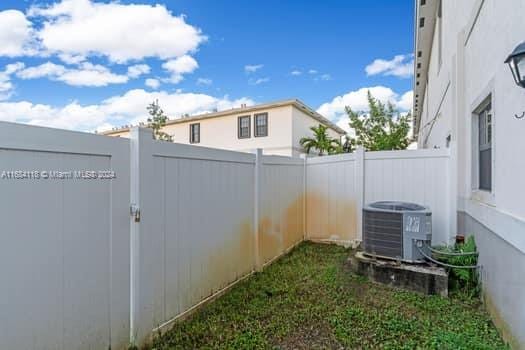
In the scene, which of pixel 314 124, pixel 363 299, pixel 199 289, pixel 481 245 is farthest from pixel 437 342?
pixel 314 124

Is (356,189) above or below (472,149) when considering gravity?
below

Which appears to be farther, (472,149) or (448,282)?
(472,149)

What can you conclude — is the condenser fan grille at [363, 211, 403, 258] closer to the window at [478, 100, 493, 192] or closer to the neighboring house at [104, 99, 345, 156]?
the window at [478, 100, 493, 192]

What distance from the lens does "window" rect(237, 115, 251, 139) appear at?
685 inches

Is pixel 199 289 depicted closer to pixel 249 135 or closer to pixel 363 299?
pixel 363 299

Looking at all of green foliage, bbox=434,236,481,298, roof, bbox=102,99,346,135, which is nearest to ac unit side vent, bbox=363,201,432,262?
green foliage, bbox=434,236,481,298

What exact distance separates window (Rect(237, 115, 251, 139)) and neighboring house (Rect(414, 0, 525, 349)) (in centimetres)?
1250

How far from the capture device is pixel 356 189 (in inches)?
249

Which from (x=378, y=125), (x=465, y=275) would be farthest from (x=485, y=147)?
(x=378, y=125)

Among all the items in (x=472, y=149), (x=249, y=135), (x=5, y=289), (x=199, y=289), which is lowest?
(x=199, y=289)

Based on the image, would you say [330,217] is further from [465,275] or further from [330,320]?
[330,320]

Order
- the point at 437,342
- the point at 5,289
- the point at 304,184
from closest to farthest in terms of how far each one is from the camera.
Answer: the point at 5,289, the point at 437,342, the point at 304,184

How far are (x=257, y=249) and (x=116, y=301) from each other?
8.60 ft

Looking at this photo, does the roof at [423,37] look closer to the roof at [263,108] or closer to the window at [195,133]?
the roof at [263,108]
